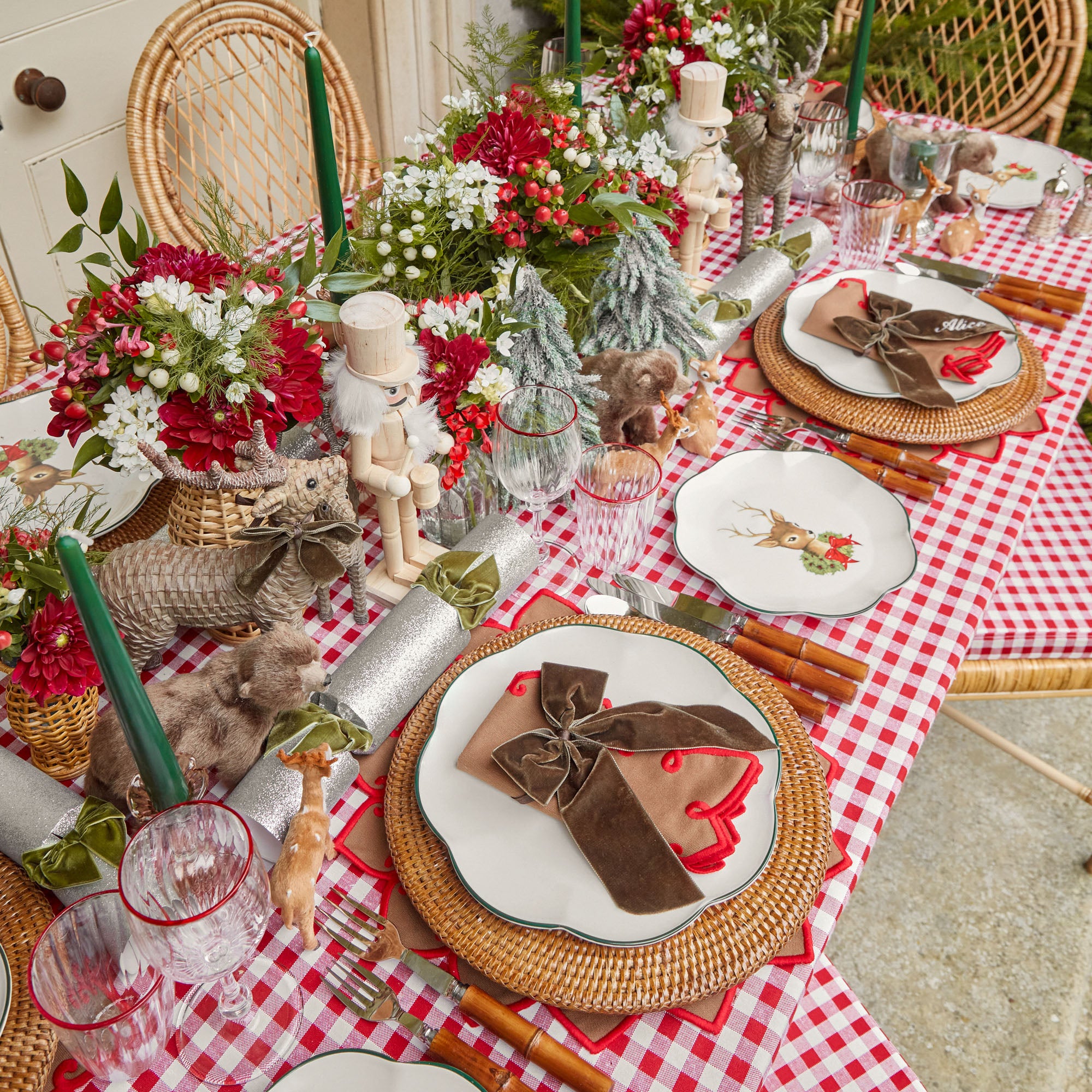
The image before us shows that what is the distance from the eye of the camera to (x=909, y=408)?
4.27 feet

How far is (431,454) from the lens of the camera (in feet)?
3.28

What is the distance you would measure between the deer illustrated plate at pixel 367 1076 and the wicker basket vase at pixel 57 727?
34 centimetres

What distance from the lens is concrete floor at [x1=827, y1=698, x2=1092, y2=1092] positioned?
169 cm

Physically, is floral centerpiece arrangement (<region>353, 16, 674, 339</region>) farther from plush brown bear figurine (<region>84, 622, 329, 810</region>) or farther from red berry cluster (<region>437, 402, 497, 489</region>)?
plush brown bear figurine (<region>84, 622, 329, 810</region>)

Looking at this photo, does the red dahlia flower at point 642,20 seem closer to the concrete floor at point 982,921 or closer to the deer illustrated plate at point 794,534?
the deer illustrated plate at point 794,534

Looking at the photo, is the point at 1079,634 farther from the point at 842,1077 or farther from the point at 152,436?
the point at 152,436

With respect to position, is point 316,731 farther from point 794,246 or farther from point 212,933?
point 794,246

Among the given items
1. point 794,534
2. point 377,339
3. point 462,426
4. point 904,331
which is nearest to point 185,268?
point 377,339

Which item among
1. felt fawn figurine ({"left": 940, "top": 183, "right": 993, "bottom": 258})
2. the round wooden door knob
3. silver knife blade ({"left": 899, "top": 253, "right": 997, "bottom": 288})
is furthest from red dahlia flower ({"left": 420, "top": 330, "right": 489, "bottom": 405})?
the round wooden door knob

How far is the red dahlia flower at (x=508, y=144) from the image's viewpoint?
1125mm

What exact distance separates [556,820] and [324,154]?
686mm

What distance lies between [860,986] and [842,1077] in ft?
2.67

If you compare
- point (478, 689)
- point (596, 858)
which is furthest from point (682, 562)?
point (596, 858)

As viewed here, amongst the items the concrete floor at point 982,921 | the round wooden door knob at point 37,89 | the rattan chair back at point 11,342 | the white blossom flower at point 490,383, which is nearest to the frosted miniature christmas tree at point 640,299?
the white blossom flower at point 490,383
